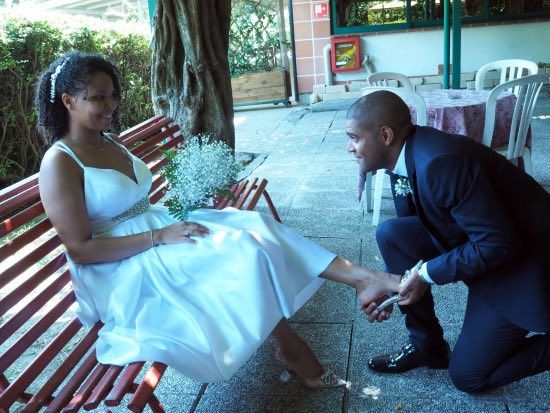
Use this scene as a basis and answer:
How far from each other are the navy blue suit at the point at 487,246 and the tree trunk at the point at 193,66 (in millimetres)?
2588

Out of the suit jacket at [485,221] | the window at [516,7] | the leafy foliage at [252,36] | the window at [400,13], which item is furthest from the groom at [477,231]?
the window at [516,7]

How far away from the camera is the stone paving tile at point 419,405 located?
2.35 m

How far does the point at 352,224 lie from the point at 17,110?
4101mm

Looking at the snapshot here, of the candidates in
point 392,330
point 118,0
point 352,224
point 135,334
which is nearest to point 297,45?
point 118,0

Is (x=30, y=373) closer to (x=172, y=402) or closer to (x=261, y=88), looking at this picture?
(x=172, y=402)

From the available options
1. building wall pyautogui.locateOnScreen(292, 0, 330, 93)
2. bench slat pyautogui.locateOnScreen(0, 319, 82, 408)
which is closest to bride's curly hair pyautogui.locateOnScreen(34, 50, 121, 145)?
Result: bench slat pyautogui.locateOnScreen(0, 319, 82, 408)

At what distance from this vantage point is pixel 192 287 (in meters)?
2.28

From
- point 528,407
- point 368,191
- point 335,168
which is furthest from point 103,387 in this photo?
point 335,168

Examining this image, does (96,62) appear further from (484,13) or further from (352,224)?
(484,13)

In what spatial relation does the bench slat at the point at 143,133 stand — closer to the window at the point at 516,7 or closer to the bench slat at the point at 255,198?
the bench slat at the point at 255,198

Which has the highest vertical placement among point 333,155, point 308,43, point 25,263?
point 308,43

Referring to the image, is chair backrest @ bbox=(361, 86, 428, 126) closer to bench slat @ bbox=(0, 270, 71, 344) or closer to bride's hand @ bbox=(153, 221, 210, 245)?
bride's hand @ bbox=(153, 221, 210, 245)

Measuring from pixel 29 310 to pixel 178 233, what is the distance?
67 cm

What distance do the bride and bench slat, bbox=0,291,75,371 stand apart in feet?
0.28
